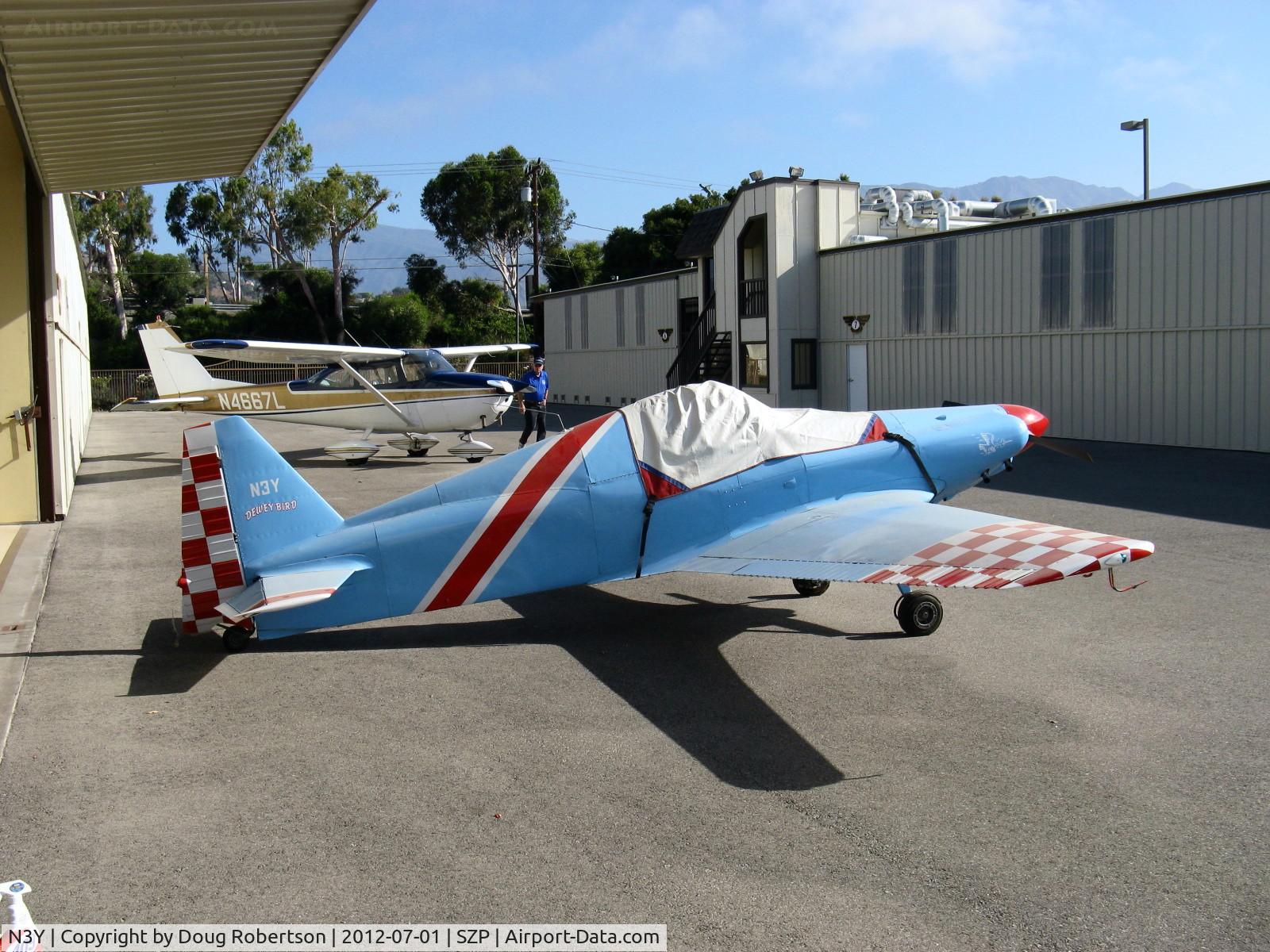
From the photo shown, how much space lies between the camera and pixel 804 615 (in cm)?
778

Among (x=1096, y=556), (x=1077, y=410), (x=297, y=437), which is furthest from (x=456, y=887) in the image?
(x=297, y=437)

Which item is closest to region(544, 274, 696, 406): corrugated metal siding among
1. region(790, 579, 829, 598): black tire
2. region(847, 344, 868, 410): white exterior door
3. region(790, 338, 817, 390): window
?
region(790, 338, 817, 390): window

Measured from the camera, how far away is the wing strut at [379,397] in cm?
1928

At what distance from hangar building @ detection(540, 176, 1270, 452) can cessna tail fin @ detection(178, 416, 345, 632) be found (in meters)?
17.1

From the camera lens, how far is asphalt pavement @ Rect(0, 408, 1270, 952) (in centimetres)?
364

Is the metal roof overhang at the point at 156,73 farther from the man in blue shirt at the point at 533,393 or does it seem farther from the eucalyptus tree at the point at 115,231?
the eucalyptus tree at the point at 115,231

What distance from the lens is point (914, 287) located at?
966 inches

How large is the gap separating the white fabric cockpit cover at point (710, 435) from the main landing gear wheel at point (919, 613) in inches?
51.5

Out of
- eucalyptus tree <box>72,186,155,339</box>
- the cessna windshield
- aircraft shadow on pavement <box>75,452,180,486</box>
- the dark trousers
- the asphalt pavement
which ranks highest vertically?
eucalyptus tree <box>72,186,155,339</box>

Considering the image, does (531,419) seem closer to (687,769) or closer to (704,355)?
(704,355)

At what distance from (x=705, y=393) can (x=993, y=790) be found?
12.4ft

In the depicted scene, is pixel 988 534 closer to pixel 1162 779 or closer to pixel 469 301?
pixel 1162 779

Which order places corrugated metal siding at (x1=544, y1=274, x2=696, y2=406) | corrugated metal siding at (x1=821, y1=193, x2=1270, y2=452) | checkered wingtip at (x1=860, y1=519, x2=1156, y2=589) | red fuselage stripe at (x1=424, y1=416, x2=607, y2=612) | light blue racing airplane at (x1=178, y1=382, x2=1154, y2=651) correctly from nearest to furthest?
checkered wingtip at (x1=860, y1=519, x2=1156, y2=589), light blue racing airplane at (x1=178, y1=382, x2=1154, y2=651), red fuselage stripe at (x1=424, y1=416, x2=607, y2=612), corrugated metal siding at (x1=821, y1=193, x2=1270, y2=452), corrugated metal siding at (x1=544, y1=274, x2=696, y2=406)

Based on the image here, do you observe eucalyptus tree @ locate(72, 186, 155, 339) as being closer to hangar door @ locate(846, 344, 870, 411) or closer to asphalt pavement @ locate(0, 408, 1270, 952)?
hangar door @ locate(846, 344, 870, 411)
